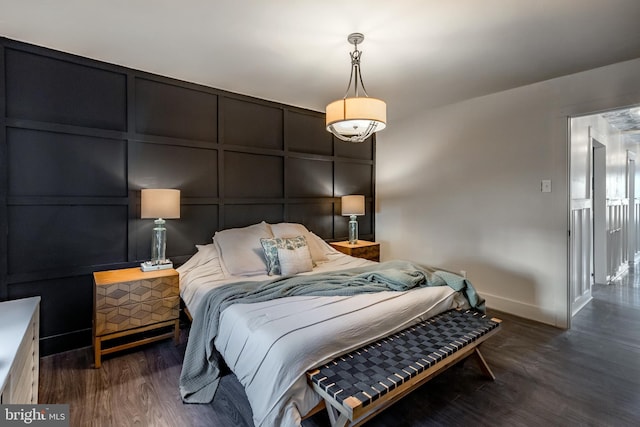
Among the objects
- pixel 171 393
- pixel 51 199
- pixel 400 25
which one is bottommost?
pixel 171 393

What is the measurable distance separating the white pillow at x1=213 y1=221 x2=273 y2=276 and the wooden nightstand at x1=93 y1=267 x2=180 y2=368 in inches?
18.0

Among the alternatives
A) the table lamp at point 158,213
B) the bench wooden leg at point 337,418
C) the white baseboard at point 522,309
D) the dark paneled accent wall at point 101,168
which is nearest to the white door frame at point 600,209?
the white baseboard at point 522,309

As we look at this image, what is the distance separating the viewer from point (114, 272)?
2590 millimetres

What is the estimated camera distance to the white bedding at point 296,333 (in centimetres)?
143

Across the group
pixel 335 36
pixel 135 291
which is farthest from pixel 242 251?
pixel 335 36

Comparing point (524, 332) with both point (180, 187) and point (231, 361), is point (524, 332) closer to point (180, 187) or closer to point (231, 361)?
point (231, 361)

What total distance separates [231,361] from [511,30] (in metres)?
2.89

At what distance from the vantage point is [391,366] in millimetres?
1580

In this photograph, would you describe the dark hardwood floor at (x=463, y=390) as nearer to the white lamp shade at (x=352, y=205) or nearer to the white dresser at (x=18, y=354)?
the white dresser at (x=18, y=354)

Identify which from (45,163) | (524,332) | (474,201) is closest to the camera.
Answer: (45,163)

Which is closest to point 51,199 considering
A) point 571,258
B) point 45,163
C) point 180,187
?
point 45,163

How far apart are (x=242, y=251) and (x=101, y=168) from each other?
4.61ft

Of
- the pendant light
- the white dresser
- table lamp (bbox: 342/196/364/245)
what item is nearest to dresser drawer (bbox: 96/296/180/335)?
the white dresser

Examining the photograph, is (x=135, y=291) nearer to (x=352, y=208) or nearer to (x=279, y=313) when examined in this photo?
(x=279, y=313)
